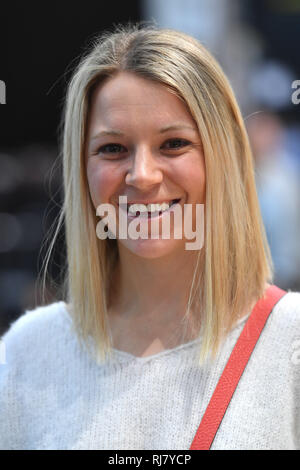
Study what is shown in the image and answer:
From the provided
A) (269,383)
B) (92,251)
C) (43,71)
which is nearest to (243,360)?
(269,383)

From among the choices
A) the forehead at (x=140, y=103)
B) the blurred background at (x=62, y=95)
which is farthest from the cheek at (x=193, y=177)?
the blurred background at (x=62, y=95)

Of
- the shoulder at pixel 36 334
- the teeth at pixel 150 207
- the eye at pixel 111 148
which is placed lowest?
the shoulder at pixel 36 334

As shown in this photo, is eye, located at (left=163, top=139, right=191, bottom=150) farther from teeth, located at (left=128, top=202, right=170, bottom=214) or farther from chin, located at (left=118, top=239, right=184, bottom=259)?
chin, located at (left=118, top=239, right=184, bottom=259)

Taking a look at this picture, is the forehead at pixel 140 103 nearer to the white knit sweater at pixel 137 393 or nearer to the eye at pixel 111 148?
the eye at pixel 111 148

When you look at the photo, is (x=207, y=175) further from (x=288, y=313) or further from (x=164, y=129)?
(x=288, y=313)

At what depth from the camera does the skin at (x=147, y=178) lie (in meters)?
1.67

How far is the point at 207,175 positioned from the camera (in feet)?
5.55

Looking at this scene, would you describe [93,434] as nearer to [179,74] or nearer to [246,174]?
[246,174]

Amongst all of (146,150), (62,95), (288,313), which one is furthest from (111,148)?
(62,95)

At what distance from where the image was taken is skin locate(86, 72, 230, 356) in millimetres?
1670

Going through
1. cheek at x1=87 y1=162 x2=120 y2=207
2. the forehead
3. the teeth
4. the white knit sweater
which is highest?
the forehead

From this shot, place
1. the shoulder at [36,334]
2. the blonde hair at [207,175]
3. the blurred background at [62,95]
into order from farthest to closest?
the blurred background at [62,95]
the shoulder at [36,334]
the blonde hair at [207,175]

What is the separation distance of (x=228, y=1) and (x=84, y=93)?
410 centimetres

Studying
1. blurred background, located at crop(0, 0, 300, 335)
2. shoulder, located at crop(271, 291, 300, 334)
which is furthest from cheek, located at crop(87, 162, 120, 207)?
blurred background, located at crop(0, 0, 300, 335)
